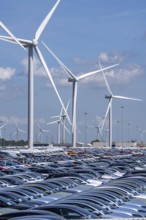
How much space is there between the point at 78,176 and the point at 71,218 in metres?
25.7

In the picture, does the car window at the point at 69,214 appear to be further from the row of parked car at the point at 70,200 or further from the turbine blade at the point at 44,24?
the turbine blade at the point at 44,24

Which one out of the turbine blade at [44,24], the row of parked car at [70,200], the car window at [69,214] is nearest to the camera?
the car window at [69,214]

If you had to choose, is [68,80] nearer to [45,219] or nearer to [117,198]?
[117,198]

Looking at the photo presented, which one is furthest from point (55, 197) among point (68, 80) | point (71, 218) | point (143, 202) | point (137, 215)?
point (68, 80)

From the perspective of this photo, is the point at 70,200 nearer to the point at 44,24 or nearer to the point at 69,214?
the point at 69,214

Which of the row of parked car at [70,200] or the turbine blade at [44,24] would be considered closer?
the row of parked car at [70,200]

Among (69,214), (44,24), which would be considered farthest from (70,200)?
(44,24)

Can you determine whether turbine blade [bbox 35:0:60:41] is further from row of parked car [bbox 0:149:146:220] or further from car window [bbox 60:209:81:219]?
car window [bbox 60:209:81:219]

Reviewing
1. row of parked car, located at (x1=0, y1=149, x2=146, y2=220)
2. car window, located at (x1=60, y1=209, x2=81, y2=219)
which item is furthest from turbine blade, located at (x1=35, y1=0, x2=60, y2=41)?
car window, located at (x1=60, y1=209, x2=81, y2=219)

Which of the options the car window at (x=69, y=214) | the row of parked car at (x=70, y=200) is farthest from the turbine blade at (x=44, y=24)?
the car window at (x=69, y=214)

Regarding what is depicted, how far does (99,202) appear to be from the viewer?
90.7ft

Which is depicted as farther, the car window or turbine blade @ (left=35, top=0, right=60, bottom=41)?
turbine blade @ (left=35, top=0, right=60, bottom=41)

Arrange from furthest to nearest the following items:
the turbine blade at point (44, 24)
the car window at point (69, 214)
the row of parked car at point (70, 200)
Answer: the turbine blade at point (44, 24) < the row of parked car at point (70, 200) < the car window at point (69, 214)

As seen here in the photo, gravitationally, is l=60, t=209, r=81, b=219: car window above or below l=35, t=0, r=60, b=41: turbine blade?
below
